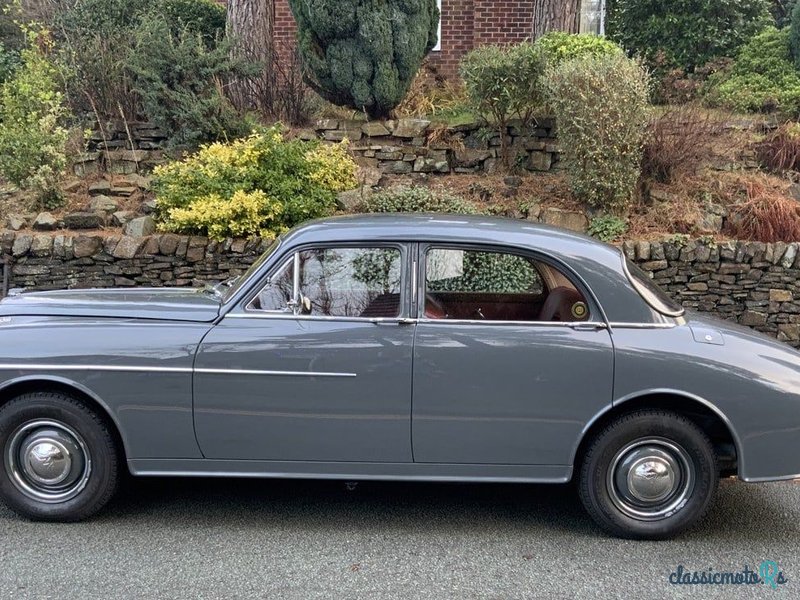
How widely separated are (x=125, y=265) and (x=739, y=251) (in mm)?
6286

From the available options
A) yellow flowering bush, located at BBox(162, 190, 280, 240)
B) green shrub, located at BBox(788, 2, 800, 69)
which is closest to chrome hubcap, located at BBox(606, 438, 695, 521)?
yellow flowering bush, located at BBox(162, 190, 280, 240)

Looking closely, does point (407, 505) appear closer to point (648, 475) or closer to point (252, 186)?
point (648, 475)

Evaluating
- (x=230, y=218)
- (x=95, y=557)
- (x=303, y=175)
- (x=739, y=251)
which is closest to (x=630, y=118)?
(x=739, y=251)

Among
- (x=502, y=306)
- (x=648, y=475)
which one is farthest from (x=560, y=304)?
(x=648, y=475)

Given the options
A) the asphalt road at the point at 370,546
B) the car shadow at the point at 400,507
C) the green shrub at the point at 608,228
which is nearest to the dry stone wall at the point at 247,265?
the green shrub at the point at 608,228

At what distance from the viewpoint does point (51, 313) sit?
13.8 ft

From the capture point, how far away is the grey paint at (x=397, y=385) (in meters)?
3.96

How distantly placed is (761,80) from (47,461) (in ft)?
36.2

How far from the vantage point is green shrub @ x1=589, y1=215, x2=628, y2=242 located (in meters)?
7.85

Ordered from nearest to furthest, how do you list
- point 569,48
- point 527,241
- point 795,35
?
point 527,241 < point 569,48 < point 795,35

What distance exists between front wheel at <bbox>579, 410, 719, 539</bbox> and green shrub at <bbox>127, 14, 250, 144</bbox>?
6701mm

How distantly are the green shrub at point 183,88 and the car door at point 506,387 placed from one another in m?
6.01

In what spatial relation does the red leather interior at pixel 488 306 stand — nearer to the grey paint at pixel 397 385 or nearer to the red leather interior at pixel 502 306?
the red leather interior at pixel 502 306

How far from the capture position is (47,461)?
408 centimetres
